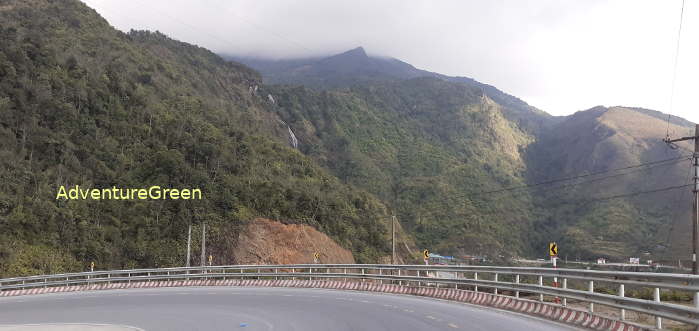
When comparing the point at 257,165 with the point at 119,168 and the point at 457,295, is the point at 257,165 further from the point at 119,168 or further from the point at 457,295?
the point at 457,295

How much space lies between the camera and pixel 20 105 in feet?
197

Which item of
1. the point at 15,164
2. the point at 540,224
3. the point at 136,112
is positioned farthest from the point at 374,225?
the point at 540,224

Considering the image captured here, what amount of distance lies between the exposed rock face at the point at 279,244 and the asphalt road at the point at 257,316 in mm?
35986

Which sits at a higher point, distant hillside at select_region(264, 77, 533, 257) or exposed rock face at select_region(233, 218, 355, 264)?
distant hillside at select_region(264, 77, 533, 257)

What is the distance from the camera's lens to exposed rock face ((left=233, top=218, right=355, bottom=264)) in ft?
195

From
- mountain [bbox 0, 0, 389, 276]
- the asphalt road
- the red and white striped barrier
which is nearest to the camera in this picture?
the red and white striped barrier

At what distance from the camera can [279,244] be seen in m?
61.7

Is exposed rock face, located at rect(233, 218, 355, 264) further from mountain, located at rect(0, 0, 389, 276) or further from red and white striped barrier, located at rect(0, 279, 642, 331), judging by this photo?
red and white striped barrier, located at rect(0, 279, 642, 331)

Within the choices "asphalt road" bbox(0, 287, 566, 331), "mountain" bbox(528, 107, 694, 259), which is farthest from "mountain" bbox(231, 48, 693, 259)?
"asphalt road" bbox(0, 287, 566, 331)

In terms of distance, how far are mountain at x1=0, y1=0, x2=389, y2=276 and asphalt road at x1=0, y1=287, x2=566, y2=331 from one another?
2930 cm

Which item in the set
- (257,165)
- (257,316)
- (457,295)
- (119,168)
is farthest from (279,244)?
(257,316)

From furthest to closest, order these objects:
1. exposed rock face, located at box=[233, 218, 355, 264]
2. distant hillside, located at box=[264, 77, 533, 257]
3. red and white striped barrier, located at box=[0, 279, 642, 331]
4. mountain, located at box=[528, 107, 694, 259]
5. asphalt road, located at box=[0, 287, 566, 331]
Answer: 1. distant hillside, located at box=[264, 77, 533, 257]
2. mountain, located at box=[528, 107, 694, 259]
3. exposed rock face, located at box=[233, 218, 355, 264]
4. asphalt road, located at box=[0, 287, 566, 331]
5. red and white striped barrier, located at box=[0, 279, 642, 331]

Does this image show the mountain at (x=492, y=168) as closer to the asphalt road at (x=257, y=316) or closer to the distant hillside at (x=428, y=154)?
the distant hillside at (x=428, y=154)

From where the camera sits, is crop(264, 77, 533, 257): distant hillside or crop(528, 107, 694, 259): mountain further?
crop(264, 77, 533, 257): distant hillside
